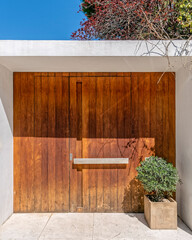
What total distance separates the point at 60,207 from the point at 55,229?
19.5 inches

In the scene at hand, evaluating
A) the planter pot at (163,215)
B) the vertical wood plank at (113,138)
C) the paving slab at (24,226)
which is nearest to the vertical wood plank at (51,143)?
the paving slab at (24,226)

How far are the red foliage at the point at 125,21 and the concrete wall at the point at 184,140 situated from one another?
1.59 metres

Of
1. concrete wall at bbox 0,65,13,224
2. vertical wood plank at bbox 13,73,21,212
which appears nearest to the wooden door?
vertical wood plank at bbox 13,73,21,212

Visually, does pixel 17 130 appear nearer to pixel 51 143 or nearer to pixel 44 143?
pixel 44 143

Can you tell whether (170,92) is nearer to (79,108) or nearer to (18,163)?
(79,108)

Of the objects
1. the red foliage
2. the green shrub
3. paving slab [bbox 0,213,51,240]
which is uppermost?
the red foliage

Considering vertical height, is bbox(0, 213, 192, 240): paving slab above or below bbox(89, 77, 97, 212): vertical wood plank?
below

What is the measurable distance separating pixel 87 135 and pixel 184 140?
1585 millimetres

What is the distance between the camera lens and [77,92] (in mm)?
3105

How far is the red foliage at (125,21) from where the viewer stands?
3.85 meters

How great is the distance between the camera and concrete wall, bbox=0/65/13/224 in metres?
2.70

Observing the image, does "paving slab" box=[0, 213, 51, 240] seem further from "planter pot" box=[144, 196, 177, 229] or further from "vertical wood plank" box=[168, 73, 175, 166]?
"vertical wood plank" box=[168, 73, 175, 166]

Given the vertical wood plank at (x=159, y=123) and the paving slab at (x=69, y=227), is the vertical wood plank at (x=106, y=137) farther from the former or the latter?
the vertical wood plank at (x=159, y=123)

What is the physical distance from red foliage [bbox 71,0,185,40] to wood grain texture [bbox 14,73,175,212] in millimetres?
1535
